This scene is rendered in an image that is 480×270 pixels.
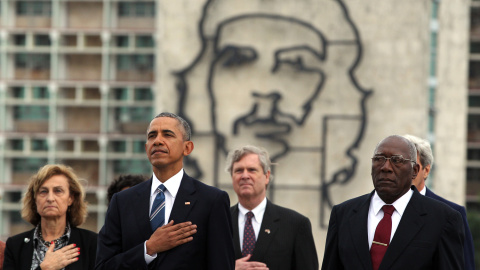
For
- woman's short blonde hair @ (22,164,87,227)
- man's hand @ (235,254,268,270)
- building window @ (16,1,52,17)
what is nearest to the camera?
woman's short blonde hair @ (22,164,87,227)

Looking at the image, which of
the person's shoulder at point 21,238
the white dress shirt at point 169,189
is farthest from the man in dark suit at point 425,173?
the person's shoulder at point 21,238

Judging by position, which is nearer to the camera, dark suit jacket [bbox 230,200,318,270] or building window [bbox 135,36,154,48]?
dark suit jacket [bbox 230,200,318,270]

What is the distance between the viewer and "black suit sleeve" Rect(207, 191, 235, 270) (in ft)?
17.8

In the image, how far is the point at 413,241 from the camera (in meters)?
5.43

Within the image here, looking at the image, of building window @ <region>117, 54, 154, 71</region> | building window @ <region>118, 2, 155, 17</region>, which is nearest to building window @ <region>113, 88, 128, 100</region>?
building window @ <region>117, 54, 154, 71</region>

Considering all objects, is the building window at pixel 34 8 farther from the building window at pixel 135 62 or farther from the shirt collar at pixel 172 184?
the shirt collar at pixel 172 184

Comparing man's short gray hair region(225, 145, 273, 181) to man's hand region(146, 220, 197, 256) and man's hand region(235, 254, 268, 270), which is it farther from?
man's hand region(146, 220, 197, 256)

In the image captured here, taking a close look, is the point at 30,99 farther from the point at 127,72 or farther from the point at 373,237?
the point at 373,237

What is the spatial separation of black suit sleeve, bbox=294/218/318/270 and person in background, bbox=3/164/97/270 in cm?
146

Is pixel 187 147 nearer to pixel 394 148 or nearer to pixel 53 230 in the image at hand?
pixel 394 148

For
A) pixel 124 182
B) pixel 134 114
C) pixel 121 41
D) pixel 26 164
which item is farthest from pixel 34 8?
pixel 124 182

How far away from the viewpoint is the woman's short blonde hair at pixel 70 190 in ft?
22.6

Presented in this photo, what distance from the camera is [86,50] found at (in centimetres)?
5800

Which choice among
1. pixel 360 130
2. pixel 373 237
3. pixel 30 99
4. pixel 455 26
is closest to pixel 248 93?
pixel 360 130
